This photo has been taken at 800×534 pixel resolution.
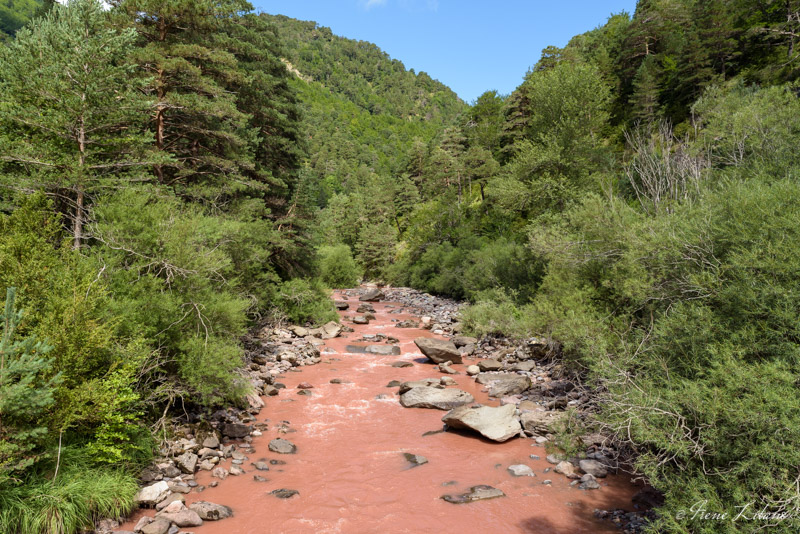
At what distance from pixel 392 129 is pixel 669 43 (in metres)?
113

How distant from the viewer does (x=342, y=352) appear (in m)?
18.9

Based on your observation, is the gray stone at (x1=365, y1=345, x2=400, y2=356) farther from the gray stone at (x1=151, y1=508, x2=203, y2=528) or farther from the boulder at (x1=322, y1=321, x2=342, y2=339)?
the gray stone at (x1=151, y1=508, x2=203, y2=528)

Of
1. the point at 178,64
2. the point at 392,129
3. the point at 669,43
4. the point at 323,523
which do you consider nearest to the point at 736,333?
the point at 323,523

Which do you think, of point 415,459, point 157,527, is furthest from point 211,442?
point 415,459

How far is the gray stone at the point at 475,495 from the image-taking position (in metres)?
7.50

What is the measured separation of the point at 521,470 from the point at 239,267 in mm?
12696

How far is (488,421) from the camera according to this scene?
1032cm

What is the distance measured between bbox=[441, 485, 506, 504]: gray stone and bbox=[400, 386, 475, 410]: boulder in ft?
14.3

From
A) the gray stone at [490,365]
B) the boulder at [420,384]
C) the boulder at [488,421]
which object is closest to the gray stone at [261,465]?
the boulder at [488,421]

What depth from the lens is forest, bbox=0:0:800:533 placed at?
539 centimetres

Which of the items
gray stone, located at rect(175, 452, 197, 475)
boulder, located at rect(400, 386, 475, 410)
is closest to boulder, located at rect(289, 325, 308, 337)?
boulder, located at rect(400, 386, 475, 410)

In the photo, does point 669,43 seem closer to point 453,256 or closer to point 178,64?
point 453,256

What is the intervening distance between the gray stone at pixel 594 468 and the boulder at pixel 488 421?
199 centimetres

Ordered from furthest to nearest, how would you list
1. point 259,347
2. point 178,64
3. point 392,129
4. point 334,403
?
point 392,129
point 259,347
point 334,403
point 178,64
